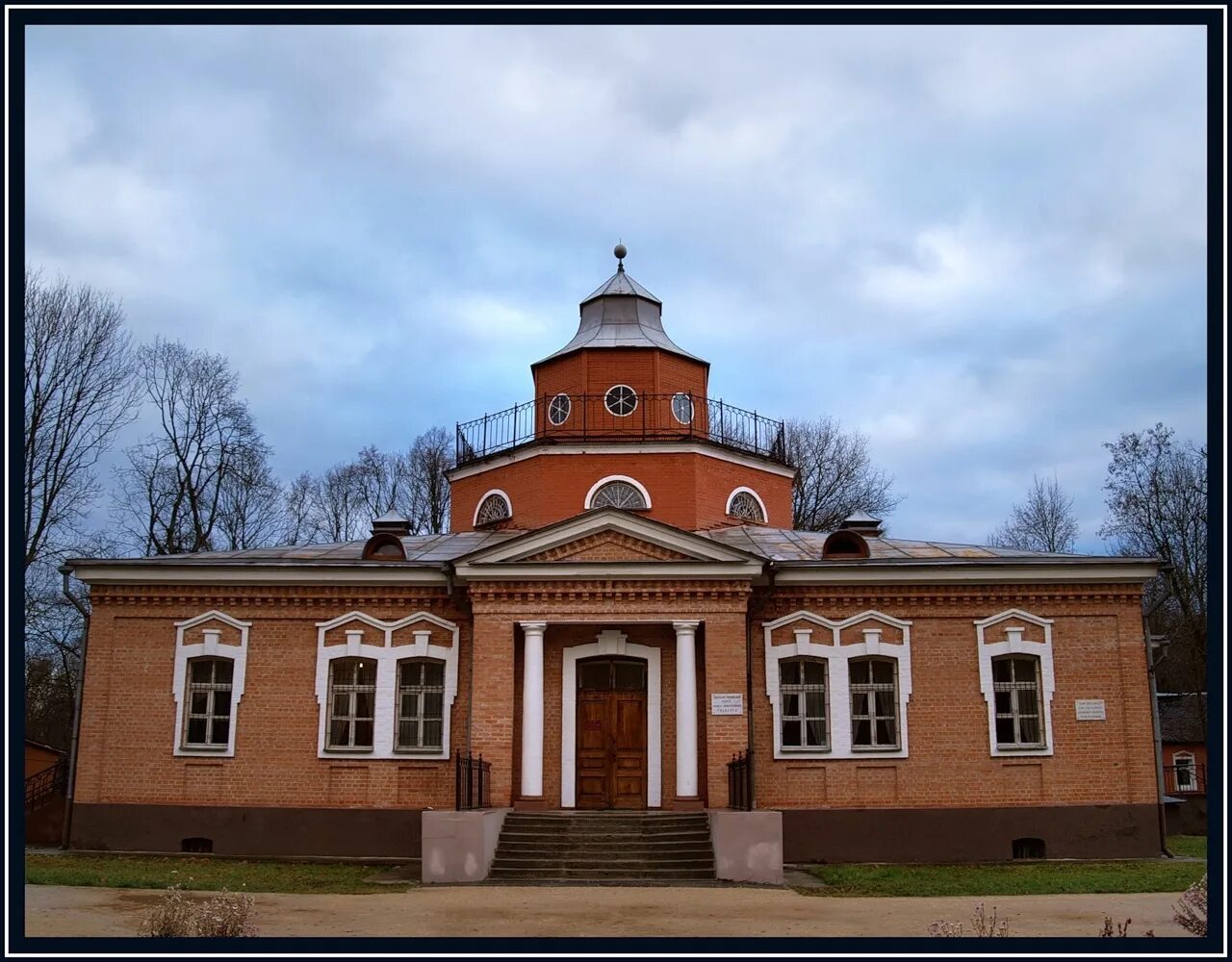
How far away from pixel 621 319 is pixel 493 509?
493cm

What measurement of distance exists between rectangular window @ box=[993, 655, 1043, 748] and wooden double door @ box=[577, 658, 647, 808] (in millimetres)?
5626

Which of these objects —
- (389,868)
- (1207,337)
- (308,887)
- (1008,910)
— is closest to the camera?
(1207,337)

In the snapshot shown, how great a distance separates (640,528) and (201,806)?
8.21 meters

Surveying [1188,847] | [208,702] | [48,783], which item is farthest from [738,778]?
[48,783]

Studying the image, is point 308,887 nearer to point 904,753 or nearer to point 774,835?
point 774,835

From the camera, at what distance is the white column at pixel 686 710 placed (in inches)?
679

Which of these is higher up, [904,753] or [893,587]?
[893,587]

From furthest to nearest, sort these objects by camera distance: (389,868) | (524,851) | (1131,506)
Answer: (1131,506) → (389,868) → (524,851)

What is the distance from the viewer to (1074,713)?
18.4m

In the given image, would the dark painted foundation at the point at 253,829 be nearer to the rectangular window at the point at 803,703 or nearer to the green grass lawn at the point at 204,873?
the green grass lawn at the point at 204,873

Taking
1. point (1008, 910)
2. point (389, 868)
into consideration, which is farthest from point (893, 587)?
point (389, 868)

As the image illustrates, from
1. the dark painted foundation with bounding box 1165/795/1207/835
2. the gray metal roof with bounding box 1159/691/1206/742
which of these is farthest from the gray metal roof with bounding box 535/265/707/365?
the gray metal roof with bounding box 1159/691/1206/742

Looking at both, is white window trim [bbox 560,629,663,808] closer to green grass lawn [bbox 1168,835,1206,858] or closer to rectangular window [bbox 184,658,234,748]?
rectangular window [bbox 184,658,234,748]

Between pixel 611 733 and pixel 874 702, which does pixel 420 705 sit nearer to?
pixel 611 733
